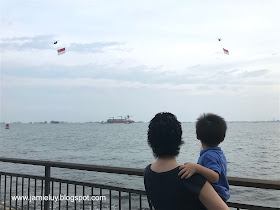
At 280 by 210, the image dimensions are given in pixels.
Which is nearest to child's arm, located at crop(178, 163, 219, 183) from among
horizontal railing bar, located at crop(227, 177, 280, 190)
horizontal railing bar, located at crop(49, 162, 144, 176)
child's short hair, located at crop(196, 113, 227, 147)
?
child's short hair, located at crop(196, 113, 227, 147)

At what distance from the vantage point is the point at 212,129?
6.13 ft

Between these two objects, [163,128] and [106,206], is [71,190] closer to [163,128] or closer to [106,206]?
[106,206]

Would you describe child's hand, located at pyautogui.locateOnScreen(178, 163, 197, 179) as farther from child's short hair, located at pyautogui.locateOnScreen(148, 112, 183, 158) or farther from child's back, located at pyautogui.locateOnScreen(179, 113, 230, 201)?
child's back, located at pyautogui.locateOnScreen(179, 113, 230, 201)

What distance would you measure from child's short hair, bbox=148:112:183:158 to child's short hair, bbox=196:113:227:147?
1.30 ft

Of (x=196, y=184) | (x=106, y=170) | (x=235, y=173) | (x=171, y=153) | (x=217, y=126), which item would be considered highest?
(x=217, y=126)

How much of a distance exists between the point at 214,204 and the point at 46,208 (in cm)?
345

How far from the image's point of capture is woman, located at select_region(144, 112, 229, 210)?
54.4 inches

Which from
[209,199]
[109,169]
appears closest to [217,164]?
[209,199]

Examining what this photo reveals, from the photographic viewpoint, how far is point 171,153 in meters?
1.54

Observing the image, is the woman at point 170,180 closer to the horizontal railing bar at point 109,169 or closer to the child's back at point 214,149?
the child's back at point 214,149

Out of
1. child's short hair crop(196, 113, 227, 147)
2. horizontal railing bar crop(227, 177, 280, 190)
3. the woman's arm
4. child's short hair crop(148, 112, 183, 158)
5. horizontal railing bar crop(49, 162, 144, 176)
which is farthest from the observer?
horizontal railing bar crop(49, 162, 144, 176)

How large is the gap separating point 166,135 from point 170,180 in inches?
9.8

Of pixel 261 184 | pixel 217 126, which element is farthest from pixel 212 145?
pixel 261 184

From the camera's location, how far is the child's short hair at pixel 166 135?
1.52 metres
